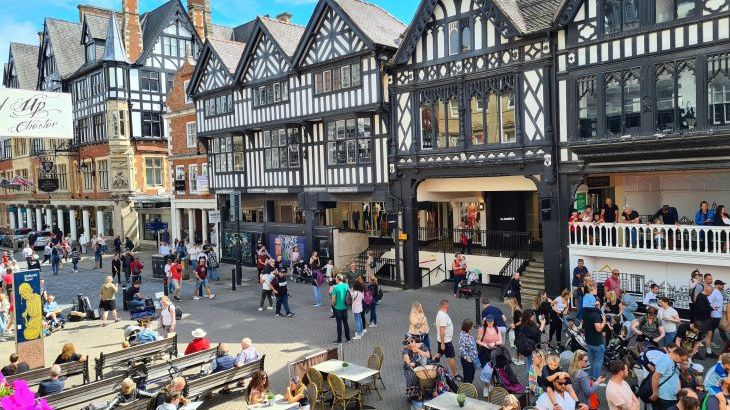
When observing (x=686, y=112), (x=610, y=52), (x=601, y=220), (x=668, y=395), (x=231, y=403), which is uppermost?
(x=610, y=52)

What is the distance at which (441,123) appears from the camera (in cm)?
2098

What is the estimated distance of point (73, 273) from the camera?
29625 millimetres

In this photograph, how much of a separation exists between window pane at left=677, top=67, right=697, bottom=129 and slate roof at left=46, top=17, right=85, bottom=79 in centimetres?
4304

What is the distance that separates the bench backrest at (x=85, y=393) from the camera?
9992 mm

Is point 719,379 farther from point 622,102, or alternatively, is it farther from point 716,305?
point 622,102

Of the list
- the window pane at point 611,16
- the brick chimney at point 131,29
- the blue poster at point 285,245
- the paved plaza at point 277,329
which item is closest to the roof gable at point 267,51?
the blue poster at point 285,245

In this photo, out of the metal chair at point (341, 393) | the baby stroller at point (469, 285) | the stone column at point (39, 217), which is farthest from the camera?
the stone column at point (39, 217)

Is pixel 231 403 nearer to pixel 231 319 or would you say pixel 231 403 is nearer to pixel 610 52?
pixel 231 319

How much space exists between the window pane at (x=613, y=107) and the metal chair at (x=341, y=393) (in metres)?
11.0

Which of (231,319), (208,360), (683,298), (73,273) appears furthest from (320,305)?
(73,273)

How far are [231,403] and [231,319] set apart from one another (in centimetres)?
707

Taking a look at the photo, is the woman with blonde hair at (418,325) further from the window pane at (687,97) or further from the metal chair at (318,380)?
the window pane at (687,97)

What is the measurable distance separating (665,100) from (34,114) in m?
15.1

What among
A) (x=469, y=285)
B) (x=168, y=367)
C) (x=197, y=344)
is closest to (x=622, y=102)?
(x=469, y=285)
